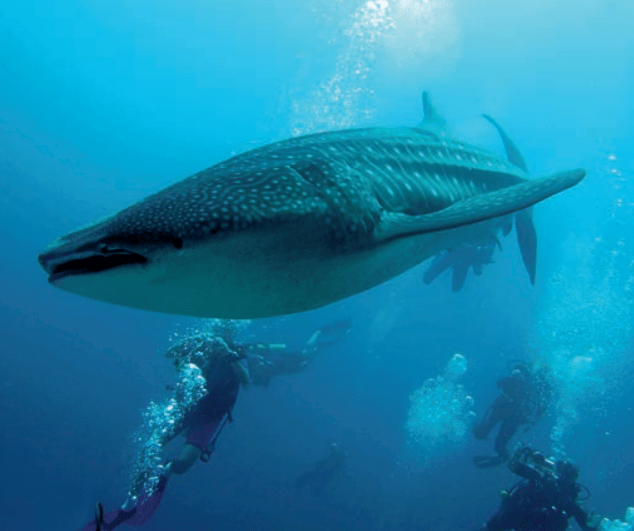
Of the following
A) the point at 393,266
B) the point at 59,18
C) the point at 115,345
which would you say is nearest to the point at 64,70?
the point at 59,18

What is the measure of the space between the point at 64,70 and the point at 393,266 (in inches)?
3634

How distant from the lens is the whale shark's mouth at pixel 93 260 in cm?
145

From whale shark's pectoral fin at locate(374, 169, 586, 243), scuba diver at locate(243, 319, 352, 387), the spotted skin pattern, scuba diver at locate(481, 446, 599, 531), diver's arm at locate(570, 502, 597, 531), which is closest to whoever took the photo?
the spotted skin pattern

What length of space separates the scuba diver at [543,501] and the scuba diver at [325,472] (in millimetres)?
11599

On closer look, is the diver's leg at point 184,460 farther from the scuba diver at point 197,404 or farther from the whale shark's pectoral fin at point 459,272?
the whale shark's pectoral fin at point 459,272

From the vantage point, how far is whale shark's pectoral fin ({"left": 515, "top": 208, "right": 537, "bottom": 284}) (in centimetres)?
598

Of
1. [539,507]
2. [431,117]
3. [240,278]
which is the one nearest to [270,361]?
[539,507]

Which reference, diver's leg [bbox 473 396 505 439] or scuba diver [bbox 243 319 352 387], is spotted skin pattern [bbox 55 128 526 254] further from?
diver's leg [bbox 473 396 505 439]

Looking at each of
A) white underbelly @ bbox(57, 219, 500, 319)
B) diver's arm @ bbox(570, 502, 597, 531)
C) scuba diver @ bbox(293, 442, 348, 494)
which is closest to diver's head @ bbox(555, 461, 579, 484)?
A: diver's arm @ bbox(570, 502, 597, 531)

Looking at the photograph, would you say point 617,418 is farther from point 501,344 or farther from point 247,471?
point 247,471

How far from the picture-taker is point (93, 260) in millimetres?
1461

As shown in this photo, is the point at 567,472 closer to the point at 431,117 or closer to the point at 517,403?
the point at 517,403

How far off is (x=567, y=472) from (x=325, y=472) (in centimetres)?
1322

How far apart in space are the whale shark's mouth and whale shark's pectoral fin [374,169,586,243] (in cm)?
115
